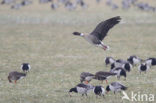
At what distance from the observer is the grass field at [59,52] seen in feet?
44.2

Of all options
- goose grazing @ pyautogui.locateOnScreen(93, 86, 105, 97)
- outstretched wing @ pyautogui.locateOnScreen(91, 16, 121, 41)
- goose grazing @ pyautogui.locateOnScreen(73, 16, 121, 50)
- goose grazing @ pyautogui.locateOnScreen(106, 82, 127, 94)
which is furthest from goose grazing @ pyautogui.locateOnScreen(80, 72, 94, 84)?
outstretched wing @ pyautogui.locateOnScreen(91, 16, 121, 41)

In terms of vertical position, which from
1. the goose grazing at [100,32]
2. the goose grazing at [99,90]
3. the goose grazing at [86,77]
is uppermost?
the goose grazing at [100,32]

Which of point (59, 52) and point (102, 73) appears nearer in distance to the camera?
point (102, 73)

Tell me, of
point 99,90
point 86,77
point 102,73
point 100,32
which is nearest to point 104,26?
point 100,32

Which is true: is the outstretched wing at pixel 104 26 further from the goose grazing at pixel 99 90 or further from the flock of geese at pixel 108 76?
the goose grazing at pixel 99 90

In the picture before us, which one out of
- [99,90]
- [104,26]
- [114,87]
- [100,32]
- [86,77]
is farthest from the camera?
[100,32]

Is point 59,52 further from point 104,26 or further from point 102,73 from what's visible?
point 102,73

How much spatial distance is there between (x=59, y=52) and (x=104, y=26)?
7193mm

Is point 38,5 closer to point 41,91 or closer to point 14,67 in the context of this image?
point 14,67

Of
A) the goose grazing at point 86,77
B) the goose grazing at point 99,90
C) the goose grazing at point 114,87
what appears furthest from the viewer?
the goose grazing at point 86,77

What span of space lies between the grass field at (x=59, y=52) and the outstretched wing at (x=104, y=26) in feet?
5.26

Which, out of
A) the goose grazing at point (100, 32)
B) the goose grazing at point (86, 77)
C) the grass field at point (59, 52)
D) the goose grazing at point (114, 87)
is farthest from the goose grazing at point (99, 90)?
the goose grazing at point (100, 32)

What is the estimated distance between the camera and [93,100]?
12.3 metres

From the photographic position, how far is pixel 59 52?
76.9 ft
